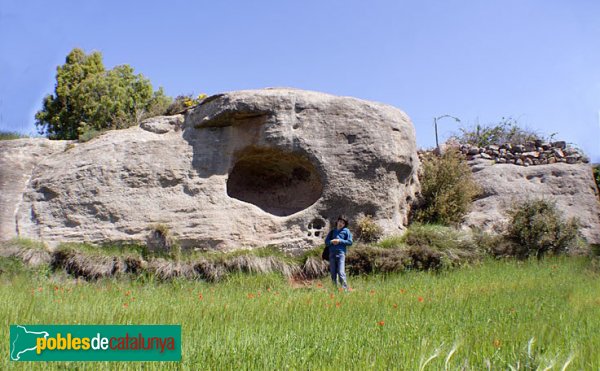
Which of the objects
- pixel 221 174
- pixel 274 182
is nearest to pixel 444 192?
pixel 274 182

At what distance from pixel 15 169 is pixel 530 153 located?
598 inches

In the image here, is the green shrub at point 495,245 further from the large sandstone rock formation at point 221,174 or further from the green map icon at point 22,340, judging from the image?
the green map icon at point 22,340

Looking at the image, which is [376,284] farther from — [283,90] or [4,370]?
[4,370]

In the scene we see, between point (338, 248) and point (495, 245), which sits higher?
point (338, 248)

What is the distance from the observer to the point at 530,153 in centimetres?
1917

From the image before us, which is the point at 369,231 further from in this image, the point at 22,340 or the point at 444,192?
the point at 22,340

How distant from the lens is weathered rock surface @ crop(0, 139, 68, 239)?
46.9 ft

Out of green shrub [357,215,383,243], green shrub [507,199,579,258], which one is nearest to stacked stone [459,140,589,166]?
green shrub [507,199,579,258]

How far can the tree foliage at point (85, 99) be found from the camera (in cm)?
2991

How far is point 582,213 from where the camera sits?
1681cm

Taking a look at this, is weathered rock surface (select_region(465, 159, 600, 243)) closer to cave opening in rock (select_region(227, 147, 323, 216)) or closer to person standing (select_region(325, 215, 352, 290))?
cave opening in rock (select_region(227, 147, 323, 216))

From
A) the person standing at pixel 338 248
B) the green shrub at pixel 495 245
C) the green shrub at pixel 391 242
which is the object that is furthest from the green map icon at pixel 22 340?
the green shrub at pixel 495 245

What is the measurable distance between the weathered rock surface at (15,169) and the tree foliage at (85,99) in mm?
13696

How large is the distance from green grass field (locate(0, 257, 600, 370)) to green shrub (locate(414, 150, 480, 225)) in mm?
4134
